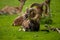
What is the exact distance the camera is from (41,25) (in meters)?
4.85

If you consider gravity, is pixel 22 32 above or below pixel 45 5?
below

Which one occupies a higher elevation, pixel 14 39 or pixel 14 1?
pixel 14 1

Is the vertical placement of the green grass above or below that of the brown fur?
below

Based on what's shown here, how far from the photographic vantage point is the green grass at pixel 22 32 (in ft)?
14.8

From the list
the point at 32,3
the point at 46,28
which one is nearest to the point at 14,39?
the point at 46,28

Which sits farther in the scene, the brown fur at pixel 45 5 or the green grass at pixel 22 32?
the brown fur at pixel 45 5

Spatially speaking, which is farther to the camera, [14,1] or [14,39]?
[14,1]

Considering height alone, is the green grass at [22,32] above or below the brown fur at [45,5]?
below

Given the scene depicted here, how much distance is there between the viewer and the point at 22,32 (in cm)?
466

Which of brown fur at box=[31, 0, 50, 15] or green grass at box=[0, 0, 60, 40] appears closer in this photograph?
green grass at box=[0, 0, 60, 40]

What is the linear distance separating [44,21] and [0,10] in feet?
2.73

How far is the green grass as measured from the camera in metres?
4.50

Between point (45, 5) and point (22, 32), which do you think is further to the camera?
point (45, 5)

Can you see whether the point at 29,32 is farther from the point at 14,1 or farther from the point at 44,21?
the point at 14,1
